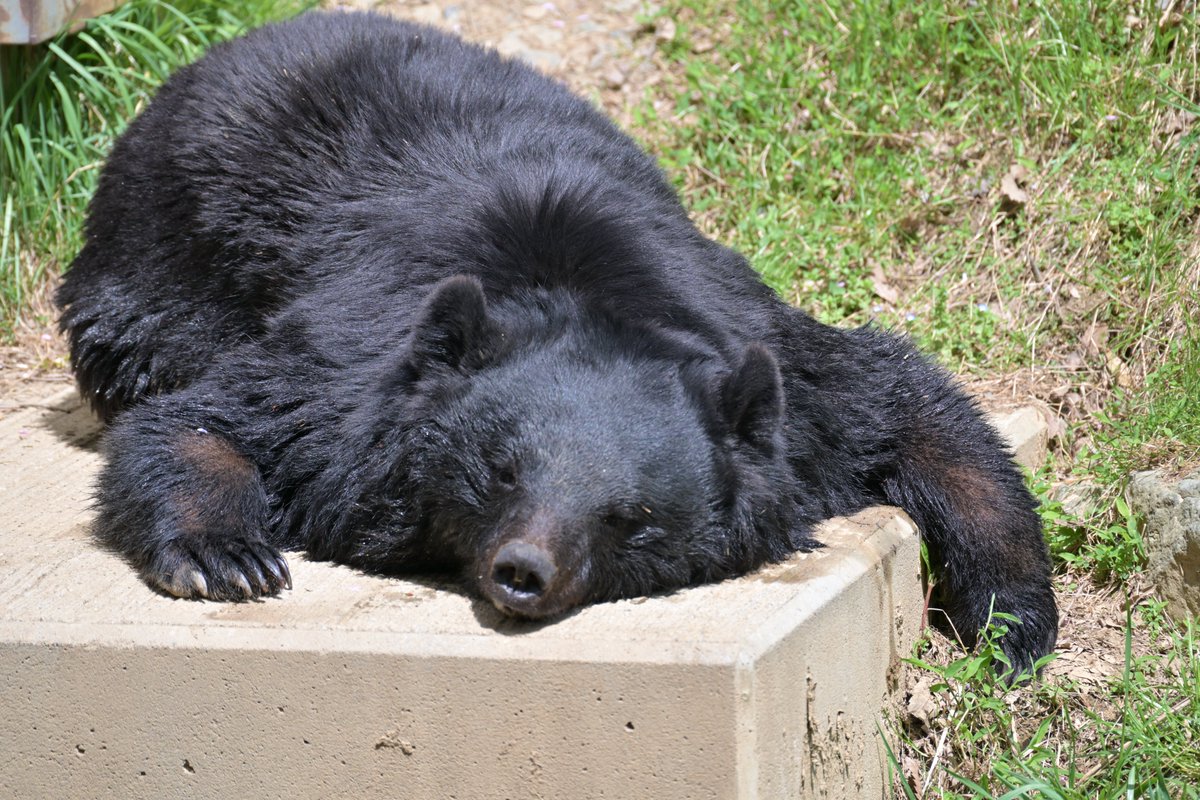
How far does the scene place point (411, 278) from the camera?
4328 mm

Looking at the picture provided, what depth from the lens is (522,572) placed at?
3344mm

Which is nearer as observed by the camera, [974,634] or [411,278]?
[411,278]

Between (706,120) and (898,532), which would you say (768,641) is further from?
(706,120)

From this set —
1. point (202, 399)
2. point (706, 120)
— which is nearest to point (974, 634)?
point (202, 399)

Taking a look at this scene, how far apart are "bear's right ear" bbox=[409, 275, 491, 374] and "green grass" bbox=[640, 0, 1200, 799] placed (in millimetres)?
1791

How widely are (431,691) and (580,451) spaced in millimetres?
731

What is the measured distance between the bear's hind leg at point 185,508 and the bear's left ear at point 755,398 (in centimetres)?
138

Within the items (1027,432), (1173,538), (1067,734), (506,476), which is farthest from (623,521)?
(1027,432)

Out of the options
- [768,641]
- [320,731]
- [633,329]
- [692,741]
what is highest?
[633,329]

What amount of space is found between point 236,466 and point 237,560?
1.32ft

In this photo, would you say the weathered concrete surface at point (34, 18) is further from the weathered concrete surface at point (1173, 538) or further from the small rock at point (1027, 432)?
the weathered concrete surface at point (1173, 538)

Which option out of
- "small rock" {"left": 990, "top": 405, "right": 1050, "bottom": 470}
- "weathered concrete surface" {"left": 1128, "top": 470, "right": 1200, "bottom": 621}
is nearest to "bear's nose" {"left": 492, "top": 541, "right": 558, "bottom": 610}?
"weathered concrete surface" {"left": 1128, "top": 470, "right": 1200, "bottom": 621}

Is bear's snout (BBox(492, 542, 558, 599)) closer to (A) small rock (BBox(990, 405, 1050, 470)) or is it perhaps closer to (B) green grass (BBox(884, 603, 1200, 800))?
(B) green grass (BBox(884, 603, 1200, 800))

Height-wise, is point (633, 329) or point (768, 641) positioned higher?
point (633, 329)
